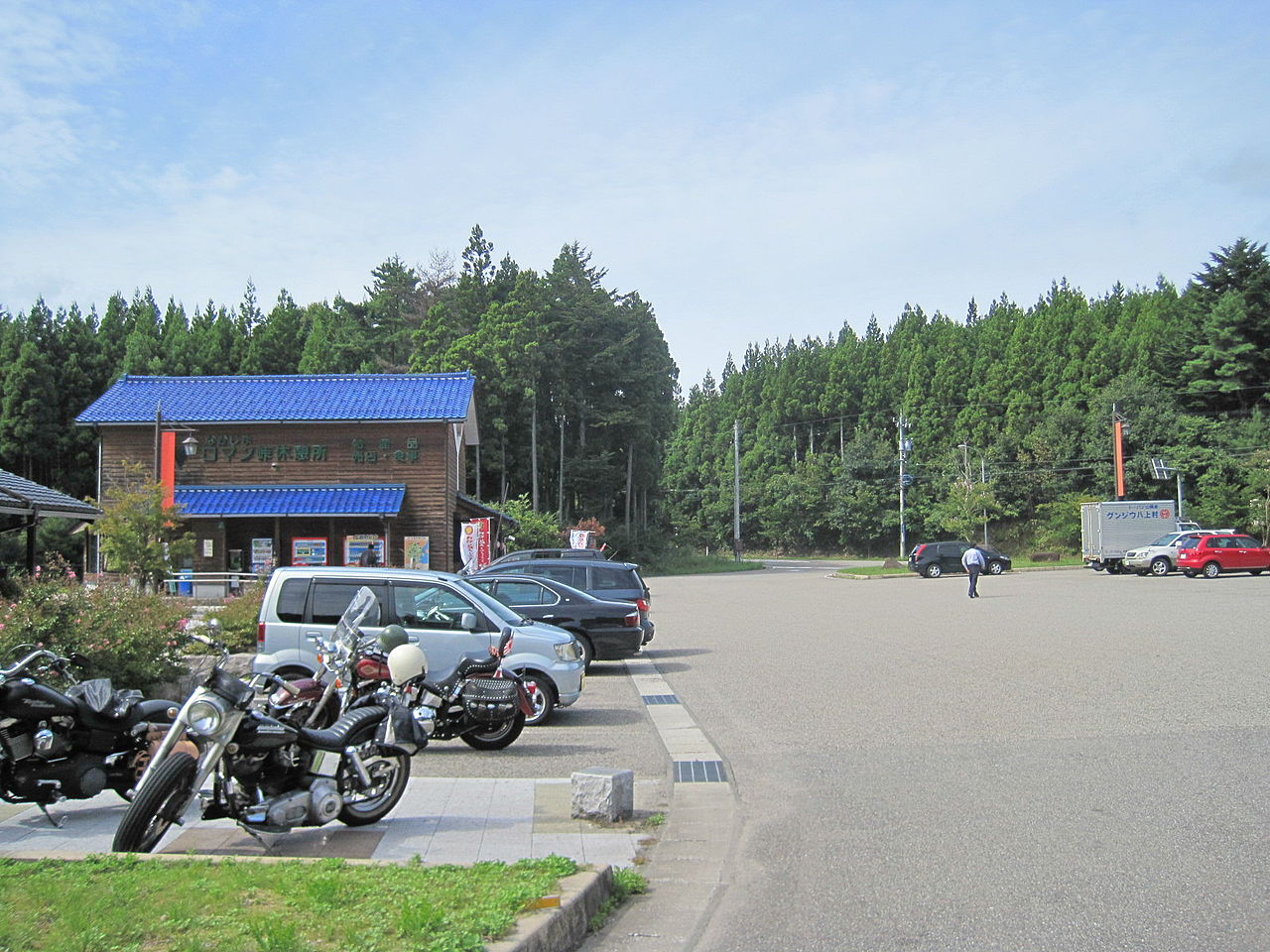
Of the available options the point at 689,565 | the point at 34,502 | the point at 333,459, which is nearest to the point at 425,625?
the point at 34,502

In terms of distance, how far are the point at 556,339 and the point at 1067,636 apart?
5786cm

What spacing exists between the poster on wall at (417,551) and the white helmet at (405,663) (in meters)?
28.3

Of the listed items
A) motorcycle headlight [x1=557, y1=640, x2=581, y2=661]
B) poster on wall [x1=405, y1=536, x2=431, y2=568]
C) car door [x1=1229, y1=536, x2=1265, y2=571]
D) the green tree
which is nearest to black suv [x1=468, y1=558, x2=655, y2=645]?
motorcycle headlight [x1=557, y1=640, x2=581, y2=661]

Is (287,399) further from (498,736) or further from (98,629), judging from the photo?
(498,736)

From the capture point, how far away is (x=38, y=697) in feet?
21.7

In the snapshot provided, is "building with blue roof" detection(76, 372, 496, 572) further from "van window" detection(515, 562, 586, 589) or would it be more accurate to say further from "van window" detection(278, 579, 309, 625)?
"van window" detection(278, 579, 309, 625)

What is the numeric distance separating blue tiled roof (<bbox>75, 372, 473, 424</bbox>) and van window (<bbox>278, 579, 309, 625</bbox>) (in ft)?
84.0

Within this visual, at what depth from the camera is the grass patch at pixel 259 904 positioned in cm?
429

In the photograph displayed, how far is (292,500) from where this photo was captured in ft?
121

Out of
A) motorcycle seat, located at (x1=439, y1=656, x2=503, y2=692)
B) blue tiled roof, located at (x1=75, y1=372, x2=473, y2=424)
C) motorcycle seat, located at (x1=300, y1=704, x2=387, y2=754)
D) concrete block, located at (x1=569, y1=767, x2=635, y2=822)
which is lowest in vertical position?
concrete block, located at (x1=569, y1=767, x2=635, y2=822)

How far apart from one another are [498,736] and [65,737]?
412cm

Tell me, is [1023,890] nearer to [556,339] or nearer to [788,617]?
[788,617]

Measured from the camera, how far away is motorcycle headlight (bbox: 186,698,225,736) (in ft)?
19.2

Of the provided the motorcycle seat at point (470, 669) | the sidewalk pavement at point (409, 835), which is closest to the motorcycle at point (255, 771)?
the sidewalk pavement at point (409, 835)
